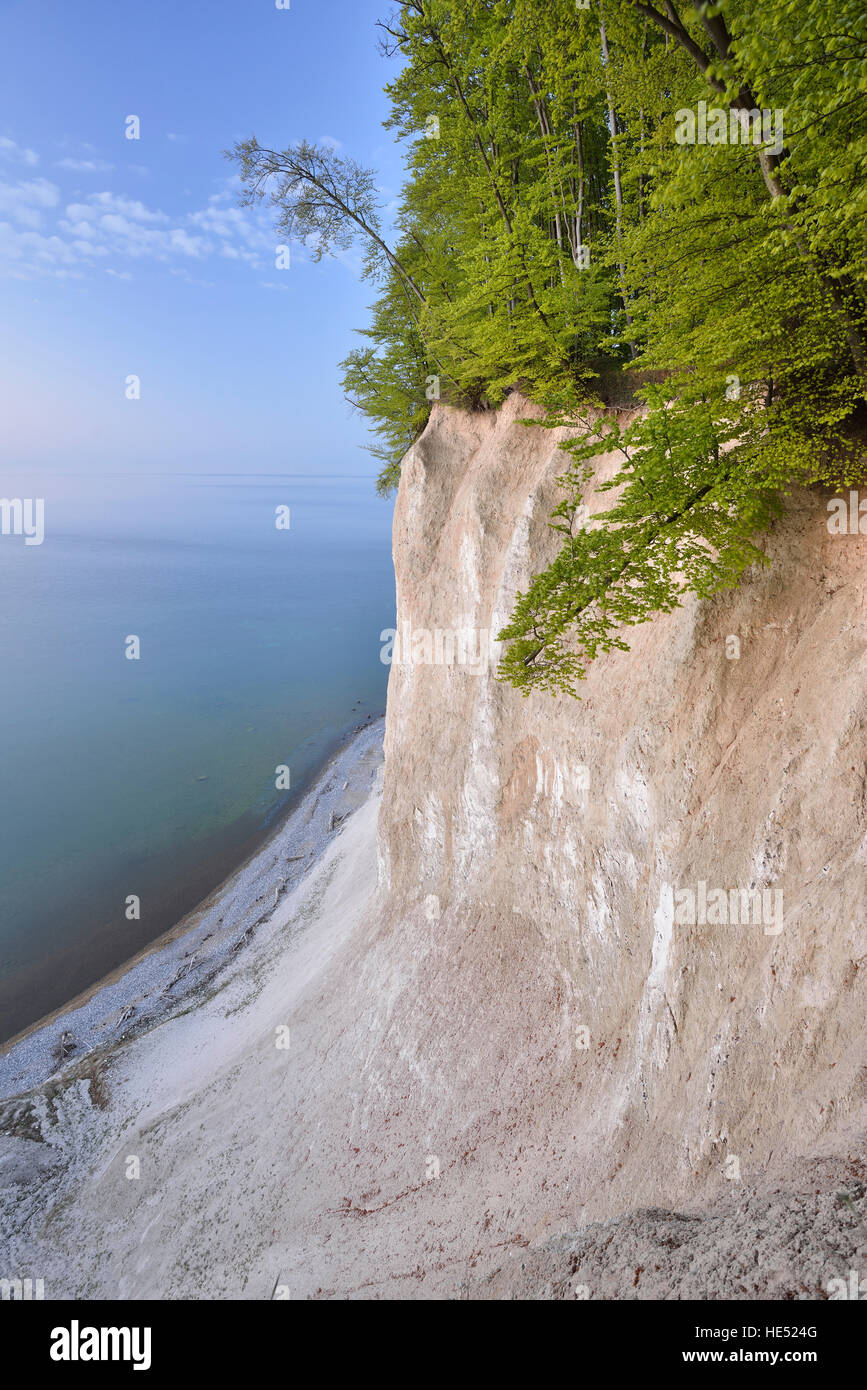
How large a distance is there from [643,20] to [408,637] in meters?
15.0

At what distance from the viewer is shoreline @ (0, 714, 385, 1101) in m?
22.1

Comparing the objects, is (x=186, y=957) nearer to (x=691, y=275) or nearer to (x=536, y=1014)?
(x=536, y=1014)

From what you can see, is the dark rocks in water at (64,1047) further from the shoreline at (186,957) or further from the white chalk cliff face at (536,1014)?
the white chalk cliff face at (536,1014)

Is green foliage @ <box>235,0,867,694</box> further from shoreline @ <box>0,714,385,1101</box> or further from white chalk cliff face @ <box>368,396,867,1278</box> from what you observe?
shoreline @ <box>0,714,385,1101</box>

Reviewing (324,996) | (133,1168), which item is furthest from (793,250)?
(133,1168)

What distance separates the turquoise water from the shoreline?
48.3 inches

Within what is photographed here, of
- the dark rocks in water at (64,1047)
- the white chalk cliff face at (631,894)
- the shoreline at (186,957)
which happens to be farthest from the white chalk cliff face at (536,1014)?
the dark rocks in water at (64,1047)

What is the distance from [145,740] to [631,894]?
49012 mm

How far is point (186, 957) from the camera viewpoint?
25.8 m

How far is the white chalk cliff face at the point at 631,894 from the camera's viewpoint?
7.11m

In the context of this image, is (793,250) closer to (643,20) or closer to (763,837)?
(763,837)

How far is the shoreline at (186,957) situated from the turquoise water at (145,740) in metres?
1.23

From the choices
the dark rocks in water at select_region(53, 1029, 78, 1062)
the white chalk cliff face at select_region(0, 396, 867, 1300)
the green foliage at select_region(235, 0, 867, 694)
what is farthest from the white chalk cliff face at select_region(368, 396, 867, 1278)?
the dark rocks in water at select_region(53, 1029, 78, 1062)

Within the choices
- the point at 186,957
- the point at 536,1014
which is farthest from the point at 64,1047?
the point at 536,1014
